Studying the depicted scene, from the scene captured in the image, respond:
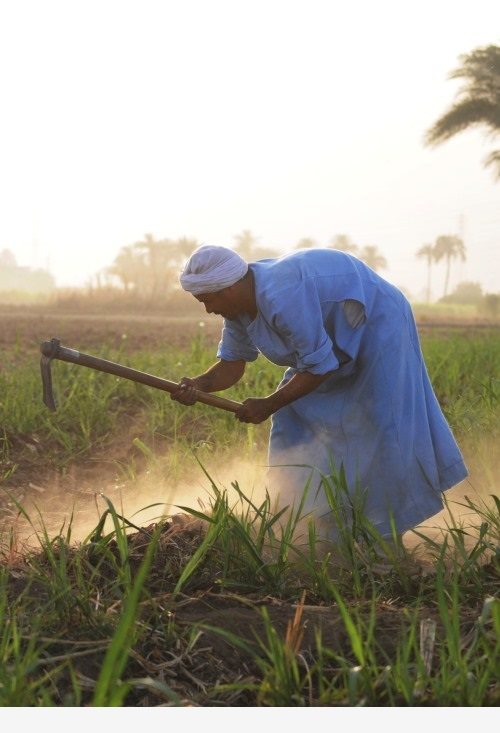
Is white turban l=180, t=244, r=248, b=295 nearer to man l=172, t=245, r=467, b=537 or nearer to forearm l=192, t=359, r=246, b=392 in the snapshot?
man l=172, t=245, r=467, b=537

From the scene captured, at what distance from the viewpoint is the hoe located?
128 inches

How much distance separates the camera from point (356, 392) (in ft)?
11.3

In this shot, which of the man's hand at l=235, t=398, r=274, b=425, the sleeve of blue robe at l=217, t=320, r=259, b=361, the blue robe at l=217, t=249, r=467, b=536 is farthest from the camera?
the sleeve of blue robe at l=217, t=320, r=259, b=361

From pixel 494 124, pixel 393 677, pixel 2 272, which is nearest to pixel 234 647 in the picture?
pixel 393 677

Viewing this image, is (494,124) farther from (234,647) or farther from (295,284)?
(234,647)

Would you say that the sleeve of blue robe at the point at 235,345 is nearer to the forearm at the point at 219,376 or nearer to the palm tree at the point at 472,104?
the forearm at the point at 219,376

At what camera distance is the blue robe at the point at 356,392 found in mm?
3162

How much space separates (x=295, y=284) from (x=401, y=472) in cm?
84

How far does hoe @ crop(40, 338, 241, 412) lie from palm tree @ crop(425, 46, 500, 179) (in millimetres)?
15987

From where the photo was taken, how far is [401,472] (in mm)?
3410

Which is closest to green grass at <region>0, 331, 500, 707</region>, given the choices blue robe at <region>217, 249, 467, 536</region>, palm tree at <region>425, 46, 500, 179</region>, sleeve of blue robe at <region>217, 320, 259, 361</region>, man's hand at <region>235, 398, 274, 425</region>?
blue robe at <region>217, 249, 467, 536</region>

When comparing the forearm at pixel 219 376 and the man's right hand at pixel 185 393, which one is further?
the forearm at pixel 219 376

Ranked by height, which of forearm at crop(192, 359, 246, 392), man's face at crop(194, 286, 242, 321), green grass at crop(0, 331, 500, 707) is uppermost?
man's face at crop(194, 286, 242, 321)

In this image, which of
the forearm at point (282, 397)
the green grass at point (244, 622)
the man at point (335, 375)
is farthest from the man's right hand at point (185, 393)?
the green grass at point (244, 622)
